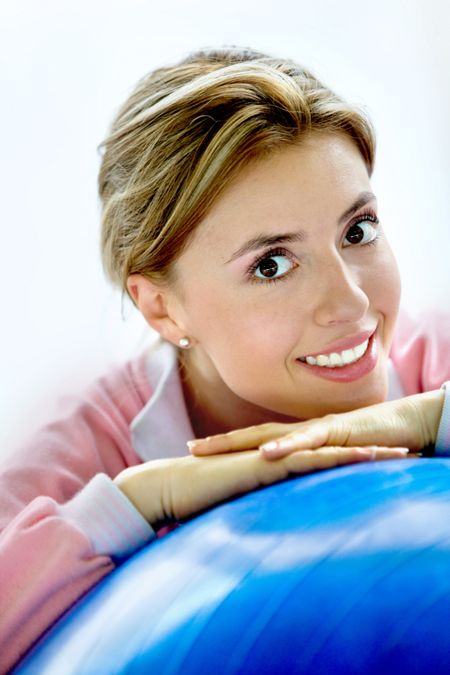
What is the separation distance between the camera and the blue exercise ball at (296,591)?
3.35 ft

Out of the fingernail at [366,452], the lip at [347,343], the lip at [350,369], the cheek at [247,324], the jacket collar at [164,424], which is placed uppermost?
the cheek at [247,324]

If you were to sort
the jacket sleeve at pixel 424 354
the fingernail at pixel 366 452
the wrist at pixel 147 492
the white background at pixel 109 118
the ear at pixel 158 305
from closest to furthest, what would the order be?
the fingernail at pixel 366 452
the wrist at pixel 147 492
the ear at pixel 158 305
the jacket sleeve at pixel 424 354
the white background at pixel 109 118

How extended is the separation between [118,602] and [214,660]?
188 millimetres

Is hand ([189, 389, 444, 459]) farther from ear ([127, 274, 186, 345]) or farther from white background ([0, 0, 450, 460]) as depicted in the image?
white background ([0, 0, 450, 460])

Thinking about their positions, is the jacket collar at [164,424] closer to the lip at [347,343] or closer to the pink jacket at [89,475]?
the pink jacket at [89,475]

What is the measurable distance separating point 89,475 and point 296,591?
0.75 m

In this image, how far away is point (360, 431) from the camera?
139 cm

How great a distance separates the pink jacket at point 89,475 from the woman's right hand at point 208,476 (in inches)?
1.3

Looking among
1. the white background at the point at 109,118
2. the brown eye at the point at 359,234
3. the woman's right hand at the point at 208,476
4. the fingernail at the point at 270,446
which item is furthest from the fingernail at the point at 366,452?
the white background at the point at 109,118

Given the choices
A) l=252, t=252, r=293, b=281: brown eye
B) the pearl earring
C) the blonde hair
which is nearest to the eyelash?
l=252, t=252, r=293, b=281: brown eye

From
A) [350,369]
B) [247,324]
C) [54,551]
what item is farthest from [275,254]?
[54,551]

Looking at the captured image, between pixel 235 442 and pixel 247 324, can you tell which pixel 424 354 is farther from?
pixel 235 442

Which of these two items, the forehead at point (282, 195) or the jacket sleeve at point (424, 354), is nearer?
the forehead at point (282, 195)

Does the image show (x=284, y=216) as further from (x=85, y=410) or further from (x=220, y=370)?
(x=85, y=410)
